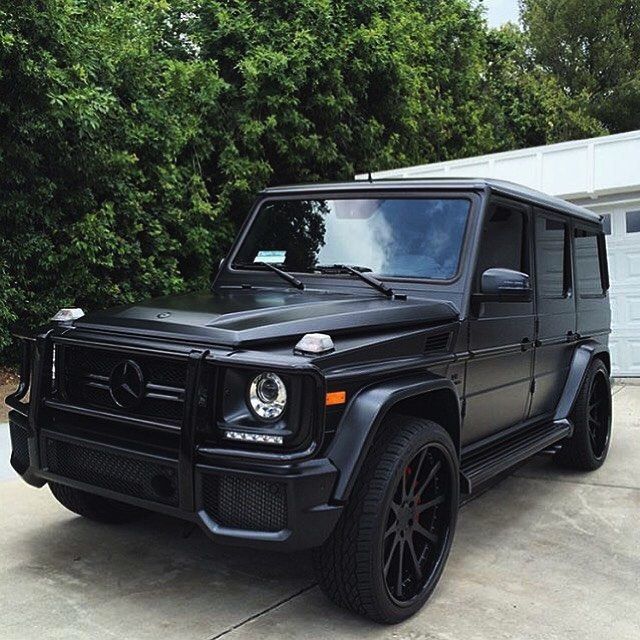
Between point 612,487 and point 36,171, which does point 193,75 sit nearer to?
point 36,171

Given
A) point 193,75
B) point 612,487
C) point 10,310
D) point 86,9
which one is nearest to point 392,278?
point 612,487

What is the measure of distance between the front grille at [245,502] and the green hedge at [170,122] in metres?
6.07

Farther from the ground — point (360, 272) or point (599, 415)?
point (360, 272)

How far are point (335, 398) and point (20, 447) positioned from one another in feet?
5.30

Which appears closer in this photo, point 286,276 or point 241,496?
point 241,496

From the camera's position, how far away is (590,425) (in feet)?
18.8

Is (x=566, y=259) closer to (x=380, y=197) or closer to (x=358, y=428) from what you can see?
(x=380, y=197)

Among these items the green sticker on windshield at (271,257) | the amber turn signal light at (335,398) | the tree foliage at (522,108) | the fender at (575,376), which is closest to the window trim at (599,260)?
the fender at (575,376)

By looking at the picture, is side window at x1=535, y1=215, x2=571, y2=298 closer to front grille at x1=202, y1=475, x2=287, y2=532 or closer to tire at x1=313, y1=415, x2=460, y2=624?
tire at x1=313, y1=415, x2=460, y2=624

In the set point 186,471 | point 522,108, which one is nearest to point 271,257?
point 186,471

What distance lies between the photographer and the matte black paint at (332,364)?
279 centimetres

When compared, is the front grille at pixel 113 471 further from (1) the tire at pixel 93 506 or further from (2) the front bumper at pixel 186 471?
(1) the tire at pixel 93 506

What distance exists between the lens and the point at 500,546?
4078mm

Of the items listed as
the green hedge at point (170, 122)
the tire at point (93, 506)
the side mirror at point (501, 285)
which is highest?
the green hedge at point (170, 122)
